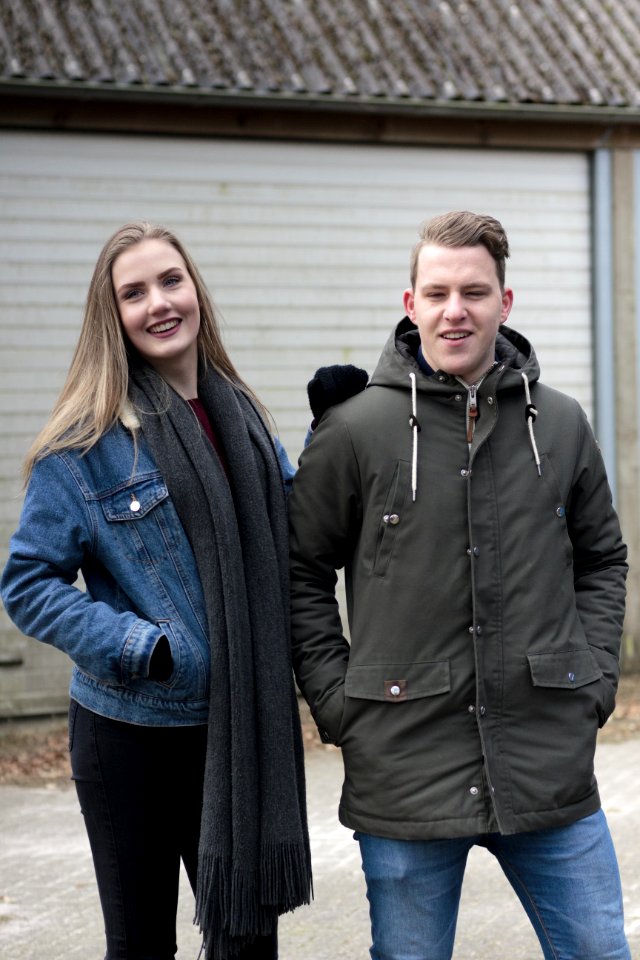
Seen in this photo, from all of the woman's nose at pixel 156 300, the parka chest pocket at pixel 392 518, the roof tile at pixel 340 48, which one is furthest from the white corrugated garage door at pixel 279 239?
the parka chest pocket at pixel 392 518

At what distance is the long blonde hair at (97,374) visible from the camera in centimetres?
325

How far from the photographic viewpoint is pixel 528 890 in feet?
10.5

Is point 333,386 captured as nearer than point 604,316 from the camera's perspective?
Yes

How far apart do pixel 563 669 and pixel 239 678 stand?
29.6 inches

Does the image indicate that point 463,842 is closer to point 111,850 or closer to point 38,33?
point 111,850

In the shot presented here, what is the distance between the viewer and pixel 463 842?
10.4ft

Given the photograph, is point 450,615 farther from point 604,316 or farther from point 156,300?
point 604,316

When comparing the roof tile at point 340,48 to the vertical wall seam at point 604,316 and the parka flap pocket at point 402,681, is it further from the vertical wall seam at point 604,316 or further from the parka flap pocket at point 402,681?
the parka flap pocket at point 402,681

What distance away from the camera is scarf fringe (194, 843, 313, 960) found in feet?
10.6

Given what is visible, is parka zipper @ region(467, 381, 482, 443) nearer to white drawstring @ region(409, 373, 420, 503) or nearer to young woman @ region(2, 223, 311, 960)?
white drawstring @ region(409, 373, 420, 503)

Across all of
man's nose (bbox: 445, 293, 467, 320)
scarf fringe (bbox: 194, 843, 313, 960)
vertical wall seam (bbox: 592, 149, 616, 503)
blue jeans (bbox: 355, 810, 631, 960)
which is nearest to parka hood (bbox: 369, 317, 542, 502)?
man's nose (bbox: 445, 293, 467, 320)

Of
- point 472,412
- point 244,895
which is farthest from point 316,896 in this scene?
point 472,412

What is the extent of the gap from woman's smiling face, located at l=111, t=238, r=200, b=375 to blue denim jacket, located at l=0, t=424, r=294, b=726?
0.80ft

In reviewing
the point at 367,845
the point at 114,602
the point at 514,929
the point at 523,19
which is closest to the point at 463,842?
the point at 367,845
